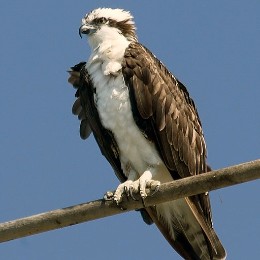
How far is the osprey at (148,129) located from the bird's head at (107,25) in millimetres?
323

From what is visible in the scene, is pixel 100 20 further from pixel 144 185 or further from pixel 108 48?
pixel 144 185

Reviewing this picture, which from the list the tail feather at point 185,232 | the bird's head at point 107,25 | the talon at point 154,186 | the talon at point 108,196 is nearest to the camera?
the talon at point 154,186

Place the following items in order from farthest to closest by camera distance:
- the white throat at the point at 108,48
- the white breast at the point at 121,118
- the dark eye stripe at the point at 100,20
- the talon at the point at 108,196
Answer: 1. the dark eye stripe at the point at 100,20
2. the white throat at the point at 108,48
3. the white breast at the point at 121,118
4. the talon at the point at 108,196

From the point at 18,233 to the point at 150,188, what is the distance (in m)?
1.59

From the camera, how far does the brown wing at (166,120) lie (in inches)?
363

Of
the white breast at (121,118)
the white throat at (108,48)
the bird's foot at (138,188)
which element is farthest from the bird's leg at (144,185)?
the white throat at (108,48)

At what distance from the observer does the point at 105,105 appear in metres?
9.38

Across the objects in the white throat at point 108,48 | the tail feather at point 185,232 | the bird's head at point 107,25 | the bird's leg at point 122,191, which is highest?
the bird's head at point 107,25

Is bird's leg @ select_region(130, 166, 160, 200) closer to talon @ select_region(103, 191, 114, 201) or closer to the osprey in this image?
the osprey

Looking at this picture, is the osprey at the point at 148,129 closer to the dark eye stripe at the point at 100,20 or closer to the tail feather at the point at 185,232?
the tail feather at the point at 185,232

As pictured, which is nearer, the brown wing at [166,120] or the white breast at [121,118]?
the brown wing at [166,120]

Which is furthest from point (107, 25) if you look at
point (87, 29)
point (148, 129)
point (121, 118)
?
point (148, 129)

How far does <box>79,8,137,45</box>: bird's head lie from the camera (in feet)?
33.5

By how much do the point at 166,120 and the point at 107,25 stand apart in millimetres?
1624
